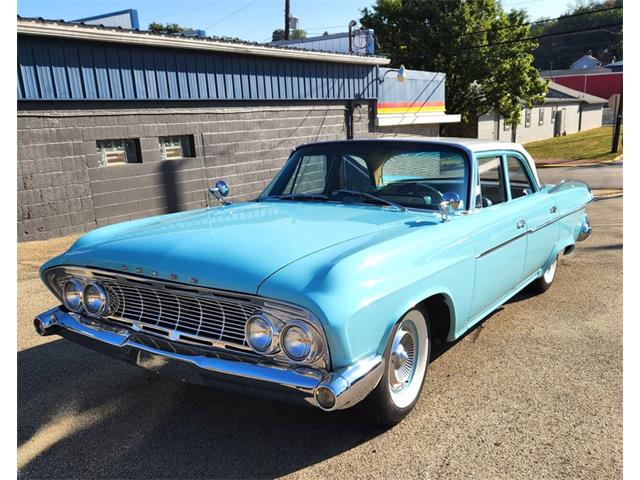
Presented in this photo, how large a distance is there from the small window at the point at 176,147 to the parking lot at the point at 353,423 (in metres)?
6.23

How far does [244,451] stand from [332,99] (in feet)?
39.5

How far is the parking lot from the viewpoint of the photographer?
2.68 m

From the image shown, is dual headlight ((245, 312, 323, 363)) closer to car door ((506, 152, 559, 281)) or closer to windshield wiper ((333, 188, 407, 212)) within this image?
windshield wiper ((333, 188, 407, 212))

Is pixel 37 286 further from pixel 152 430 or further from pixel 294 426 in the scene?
pixel 294 426

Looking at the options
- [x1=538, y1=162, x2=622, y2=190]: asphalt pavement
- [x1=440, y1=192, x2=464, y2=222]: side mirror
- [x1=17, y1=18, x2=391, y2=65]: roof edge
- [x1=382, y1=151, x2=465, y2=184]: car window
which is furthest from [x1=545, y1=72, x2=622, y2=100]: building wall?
[x1=440, y1=192, x2=464, y2=222]: side mirror

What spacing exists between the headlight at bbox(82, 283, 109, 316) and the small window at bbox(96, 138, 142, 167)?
6693mm

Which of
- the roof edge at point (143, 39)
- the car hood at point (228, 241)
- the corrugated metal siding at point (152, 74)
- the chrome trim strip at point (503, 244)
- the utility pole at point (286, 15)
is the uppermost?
the utility pole at point (286, 15)

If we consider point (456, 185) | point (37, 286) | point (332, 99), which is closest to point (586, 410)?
point (456, 185)

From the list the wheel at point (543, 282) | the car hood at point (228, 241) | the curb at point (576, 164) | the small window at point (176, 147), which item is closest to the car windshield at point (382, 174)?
the car hood at point (228, 241)

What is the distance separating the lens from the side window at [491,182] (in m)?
3.98

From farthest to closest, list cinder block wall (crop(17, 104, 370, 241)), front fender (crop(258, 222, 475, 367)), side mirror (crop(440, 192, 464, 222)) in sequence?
cinder block wall (crop(17, 104, 370, 241)) < side mirror (crop(440, 192, 464, 222)) < front fender (crop(258, 222, 475, 367))

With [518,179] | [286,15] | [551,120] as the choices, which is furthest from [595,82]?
[518,179]

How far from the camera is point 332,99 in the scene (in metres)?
13.9

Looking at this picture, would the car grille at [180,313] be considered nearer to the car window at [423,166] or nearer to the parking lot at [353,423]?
the parking lot at [353,423]
